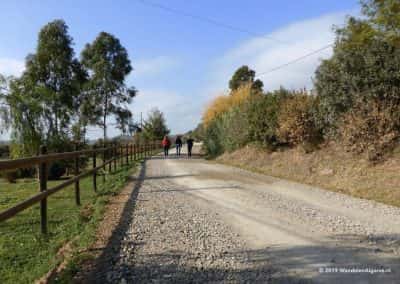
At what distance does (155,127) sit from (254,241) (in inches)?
2009

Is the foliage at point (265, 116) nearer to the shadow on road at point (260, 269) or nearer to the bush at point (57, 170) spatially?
the bush at point (57, 170)

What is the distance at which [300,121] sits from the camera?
1334cm

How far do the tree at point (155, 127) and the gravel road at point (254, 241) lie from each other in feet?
153

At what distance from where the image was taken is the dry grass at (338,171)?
834 centimetres

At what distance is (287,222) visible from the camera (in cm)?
566

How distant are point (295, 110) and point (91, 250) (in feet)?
35.3

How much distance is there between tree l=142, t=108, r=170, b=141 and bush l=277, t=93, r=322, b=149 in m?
40.7

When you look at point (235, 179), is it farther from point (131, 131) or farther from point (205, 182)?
point (131, 131)

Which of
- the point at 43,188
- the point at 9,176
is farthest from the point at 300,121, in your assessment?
the point at 9,176

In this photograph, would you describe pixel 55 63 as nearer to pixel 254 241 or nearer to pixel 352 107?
pixel 352 107

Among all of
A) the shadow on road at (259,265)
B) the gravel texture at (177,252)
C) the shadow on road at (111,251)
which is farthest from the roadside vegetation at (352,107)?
the shadow on road at (111,251)

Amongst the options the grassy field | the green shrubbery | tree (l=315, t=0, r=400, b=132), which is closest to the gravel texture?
the grassy field

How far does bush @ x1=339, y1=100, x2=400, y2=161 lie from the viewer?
9.73 meters

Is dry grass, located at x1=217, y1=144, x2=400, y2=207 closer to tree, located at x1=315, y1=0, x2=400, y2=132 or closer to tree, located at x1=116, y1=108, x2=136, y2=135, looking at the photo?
tree, located at x1=315, y1=0, x2=400, y2=132
